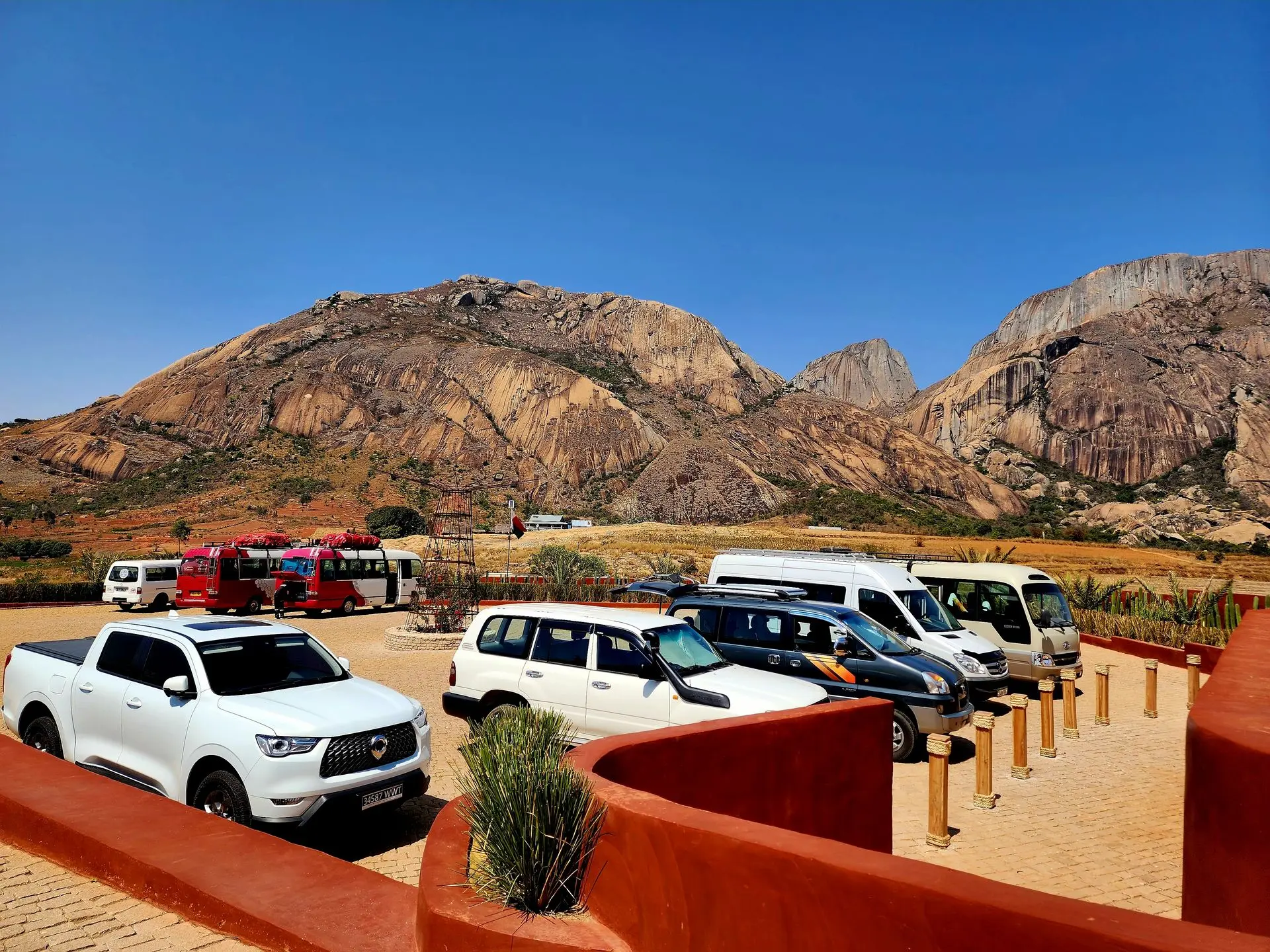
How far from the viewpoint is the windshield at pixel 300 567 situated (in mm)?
28094

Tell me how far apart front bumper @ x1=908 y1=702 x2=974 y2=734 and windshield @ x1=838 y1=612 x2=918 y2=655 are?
2.73 ft

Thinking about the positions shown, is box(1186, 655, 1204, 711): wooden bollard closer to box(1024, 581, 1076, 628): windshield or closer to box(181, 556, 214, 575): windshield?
box(1024, 581, 1076, 628): windshield

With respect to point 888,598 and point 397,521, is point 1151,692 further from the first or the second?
point 397,521

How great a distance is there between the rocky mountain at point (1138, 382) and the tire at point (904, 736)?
11494cm

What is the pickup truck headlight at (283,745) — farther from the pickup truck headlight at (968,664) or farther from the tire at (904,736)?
the pickup truck headlight at (968,664)

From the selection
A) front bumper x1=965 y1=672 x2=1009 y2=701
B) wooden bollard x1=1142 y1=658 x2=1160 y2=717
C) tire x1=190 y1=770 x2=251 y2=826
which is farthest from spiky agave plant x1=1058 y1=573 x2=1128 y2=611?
tire x1=190 y1=770 x2=251 y2=826

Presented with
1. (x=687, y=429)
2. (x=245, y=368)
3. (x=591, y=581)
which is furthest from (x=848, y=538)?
(x=245, y=368)

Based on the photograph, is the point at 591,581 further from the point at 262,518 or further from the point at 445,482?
the point at 445,482

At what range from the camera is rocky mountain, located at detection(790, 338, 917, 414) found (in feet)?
602

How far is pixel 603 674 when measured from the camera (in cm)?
867

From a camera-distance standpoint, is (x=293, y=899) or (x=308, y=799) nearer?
(x=293, y=899)

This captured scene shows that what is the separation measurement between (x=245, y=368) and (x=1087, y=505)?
11041 centimetres

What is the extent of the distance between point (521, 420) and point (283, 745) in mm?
92712

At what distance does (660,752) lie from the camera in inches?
181
